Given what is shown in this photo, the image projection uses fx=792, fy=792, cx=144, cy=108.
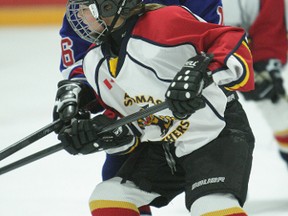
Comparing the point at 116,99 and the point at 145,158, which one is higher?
the point at 116,99

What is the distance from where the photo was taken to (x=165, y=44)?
2.20 metres

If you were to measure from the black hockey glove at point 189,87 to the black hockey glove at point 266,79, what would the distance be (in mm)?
1527

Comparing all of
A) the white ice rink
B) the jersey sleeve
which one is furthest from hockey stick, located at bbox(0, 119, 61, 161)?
the white ice rink

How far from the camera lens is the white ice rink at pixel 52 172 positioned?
3.33m

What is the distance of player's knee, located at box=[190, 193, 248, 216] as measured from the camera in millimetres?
2152

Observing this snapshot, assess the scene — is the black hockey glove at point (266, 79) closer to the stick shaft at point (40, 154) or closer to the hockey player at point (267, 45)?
the hockey player at point (267, 45)

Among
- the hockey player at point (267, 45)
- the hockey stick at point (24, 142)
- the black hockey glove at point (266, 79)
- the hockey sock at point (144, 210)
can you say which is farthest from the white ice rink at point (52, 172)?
the hockey stick at point (24, 142)

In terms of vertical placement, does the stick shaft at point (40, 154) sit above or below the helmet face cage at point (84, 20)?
below

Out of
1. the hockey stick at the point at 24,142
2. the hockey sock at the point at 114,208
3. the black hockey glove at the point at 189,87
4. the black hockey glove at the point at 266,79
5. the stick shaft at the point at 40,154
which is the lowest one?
the black hockey glove at the point at 266,79

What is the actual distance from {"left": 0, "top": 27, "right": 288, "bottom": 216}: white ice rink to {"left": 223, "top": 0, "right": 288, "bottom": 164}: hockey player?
26 cm

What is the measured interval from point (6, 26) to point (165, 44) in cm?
513

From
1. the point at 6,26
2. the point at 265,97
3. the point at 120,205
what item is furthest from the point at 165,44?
the point at 6,26

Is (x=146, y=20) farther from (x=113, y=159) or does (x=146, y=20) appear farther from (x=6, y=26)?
(x=6, y=26)

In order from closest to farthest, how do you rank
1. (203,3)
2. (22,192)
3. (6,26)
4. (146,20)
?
(146,20) → (203,3) → (22,192) → (6,26)
